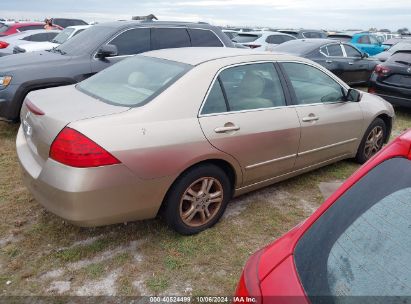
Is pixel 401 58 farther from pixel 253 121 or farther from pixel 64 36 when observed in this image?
pixel 64 36

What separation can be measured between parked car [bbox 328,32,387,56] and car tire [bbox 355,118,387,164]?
13216 mm

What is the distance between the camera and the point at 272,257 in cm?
149

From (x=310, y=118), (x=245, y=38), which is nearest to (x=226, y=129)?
(x=310, y=118)

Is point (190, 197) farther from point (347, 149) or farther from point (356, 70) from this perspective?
point (356, 70)

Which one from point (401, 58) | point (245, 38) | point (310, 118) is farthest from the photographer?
point (245, 38)

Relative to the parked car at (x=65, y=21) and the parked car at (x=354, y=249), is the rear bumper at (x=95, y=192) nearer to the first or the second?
the parked car at (x=354, y=249)

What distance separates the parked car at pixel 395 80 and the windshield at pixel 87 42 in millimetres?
5382

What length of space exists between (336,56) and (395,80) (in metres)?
2.72

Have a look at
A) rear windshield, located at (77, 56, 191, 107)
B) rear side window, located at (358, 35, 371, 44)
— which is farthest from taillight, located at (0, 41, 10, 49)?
rear side window, located at (358, 35, 371, 44)

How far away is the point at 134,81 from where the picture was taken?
11.5 ft

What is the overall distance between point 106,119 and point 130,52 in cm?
386

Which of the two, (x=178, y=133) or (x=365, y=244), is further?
(x=178, y=133)

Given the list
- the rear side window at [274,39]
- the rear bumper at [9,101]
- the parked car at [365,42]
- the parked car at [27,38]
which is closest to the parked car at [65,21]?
the parked car at [27,38]

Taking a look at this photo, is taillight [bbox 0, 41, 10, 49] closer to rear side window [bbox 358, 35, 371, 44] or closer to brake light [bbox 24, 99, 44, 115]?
brake light [bbox 24, 99, 44, 115]
